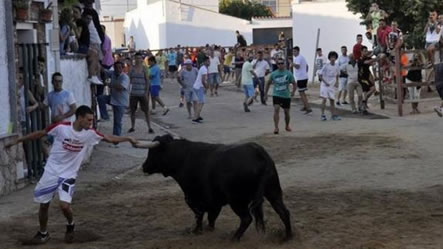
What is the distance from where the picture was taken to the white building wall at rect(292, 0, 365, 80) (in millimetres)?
32562

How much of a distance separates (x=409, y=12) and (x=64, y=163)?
18457 millimetres

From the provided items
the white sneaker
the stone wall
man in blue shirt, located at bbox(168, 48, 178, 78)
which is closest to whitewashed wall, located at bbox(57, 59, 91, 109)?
the white sneaker

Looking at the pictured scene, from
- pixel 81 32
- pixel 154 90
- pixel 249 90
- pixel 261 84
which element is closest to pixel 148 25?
pixel 261 84

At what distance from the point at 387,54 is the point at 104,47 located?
822cm

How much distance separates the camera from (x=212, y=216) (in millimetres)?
8117

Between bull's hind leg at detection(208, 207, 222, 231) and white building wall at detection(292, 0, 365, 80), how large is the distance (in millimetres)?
24594

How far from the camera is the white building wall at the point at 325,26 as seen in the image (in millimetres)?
32562

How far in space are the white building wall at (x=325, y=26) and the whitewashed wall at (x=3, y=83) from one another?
73.5 ft

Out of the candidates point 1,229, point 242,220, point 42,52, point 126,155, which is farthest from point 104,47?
point 242,220

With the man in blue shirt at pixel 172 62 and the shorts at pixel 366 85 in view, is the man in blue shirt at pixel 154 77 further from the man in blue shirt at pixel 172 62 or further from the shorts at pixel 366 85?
the man in blue shirt at pixel 172 62

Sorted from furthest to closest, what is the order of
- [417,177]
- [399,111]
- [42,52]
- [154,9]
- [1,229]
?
1. [154,9]
2. [399,111]
3. [42,52]
4. [417,177]
5. [1,229]

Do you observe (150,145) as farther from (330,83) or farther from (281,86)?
(330,83)

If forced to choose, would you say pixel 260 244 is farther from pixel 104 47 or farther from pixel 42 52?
pixel 104 47

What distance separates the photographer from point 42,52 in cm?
1250
